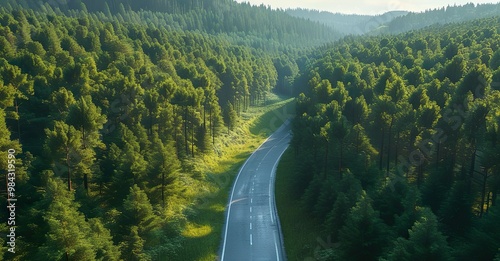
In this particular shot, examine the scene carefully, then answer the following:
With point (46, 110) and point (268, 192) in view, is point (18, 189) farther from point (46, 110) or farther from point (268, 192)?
point (268, 192)

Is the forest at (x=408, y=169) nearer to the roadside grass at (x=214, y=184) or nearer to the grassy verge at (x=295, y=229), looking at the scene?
the grassy verge at (x=295, y=229)

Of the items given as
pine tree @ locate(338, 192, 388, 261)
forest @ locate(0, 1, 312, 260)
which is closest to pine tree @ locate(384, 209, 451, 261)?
pine tree @ locate(338, 192, 388, 261)

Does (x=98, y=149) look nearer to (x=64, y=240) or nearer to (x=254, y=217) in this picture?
(x=254, y=217)

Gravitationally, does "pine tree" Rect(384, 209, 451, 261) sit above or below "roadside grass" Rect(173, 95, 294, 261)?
above

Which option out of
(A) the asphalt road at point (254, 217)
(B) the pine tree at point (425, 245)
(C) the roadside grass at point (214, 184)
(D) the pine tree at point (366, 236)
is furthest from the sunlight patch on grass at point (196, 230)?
(B) the pine tree at point (425, 245)

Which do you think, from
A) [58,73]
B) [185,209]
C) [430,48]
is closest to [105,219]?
[185,209]

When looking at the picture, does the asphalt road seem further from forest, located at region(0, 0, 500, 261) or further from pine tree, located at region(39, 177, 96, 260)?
pine tree, located at region(39, 177, 96, 260)
